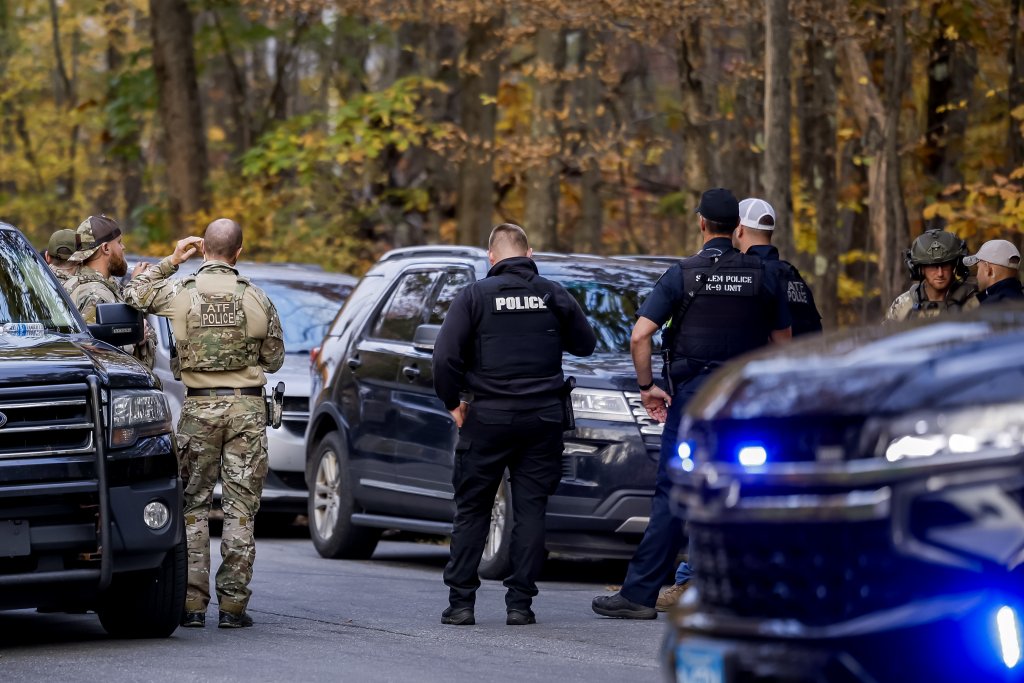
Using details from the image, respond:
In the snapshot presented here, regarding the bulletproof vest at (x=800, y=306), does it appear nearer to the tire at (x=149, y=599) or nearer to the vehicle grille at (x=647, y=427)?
the vehicle grille at (x=647, y=427)

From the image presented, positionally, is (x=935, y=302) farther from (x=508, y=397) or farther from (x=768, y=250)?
(x=508, y=397)

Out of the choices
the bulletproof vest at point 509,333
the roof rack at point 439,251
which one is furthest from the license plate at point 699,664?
the roof rack at point 439,251

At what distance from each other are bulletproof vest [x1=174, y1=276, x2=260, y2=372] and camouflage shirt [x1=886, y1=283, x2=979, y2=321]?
3323 mm

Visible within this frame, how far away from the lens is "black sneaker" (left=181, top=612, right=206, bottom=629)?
347 inches

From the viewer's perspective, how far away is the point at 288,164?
24.1 m

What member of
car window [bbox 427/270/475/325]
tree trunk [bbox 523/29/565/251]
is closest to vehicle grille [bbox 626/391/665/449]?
car window [bbox 427/270/475/325]

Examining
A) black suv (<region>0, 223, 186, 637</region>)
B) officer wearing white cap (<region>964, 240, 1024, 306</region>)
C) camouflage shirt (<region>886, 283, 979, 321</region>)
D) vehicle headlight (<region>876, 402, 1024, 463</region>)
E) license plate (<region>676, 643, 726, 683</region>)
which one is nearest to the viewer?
vehicle headlight (<region>876, 402, 1024, 463</region>)

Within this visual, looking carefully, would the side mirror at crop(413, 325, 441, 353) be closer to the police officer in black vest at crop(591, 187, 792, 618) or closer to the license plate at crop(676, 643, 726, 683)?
the police officer in black vest at crop(591, 187, 792, 618)

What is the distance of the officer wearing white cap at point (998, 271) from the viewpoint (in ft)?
31.0

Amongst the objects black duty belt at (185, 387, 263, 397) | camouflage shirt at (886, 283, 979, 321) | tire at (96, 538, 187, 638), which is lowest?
tire at (96, 538, 187, 638)

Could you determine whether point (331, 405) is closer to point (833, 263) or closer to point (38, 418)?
point (38, 418)

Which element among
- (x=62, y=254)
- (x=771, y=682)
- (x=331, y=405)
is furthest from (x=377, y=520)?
(x=771, y=682)

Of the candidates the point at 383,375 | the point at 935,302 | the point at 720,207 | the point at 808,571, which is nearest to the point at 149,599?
the point at 720,207

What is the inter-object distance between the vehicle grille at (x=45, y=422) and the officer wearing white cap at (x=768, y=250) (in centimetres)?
332
